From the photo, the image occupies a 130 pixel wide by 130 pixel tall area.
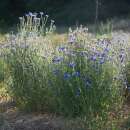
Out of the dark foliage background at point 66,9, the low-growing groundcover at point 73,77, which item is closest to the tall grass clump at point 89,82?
the low-growing groundcover at point 73,77

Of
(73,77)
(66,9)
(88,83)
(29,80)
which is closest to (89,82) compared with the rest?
(88,83)

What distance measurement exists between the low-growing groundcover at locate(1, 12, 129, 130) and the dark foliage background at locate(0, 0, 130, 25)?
1790cm

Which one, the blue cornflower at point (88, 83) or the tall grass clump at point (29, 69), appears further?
the tall grass clump at point (29, 69)

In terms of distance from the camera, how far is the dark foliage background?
25.9m

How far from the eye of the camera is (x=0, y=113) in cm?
639

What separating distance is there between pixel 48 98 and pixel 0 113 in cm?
67

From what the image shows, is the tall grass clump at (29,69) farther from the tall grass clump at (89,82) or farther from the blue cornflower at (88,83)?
the blue cornflower at (88,83)

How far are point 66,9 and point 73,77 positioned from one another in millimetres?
22447

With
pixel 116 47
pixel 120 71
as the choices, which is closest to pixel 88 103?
pixel 120 71

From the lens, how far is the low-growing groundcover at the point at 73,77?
575cm

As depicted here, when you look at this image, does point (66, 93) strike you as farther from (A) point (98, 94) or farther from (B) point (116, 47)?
(B) point (116, 47)

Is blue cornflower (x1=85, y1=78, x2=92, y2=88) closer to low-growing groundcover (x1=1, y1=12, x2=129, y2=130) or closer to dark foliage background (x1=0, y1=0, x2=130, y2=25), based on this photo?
low-growing groundcover (x1=1, y1=12, x2=129, y2=130)

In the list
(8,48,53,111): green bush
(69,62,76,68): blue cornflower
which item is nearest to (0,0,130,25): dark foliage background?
(8,48,53,111): green bush

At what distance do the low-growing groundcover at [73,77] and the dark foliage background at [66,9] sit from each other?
17.9 meters
